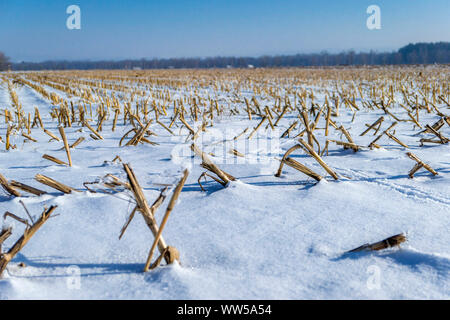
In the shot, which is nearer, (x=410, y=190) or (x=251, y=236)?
(x=251, y=236)

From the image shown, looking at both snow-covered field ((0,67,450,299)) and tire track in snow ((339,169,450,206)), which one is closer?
snow-covered field ((0,67,450,299))

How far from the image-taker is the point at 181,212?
138 centimetres

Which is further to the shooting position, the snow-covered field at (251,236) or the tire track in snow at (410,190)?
the tire track in snow at (410,190)

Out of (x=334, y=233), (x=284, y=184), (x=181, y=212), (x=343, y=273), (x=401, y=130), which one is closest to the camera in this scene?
(x=343, y=273)

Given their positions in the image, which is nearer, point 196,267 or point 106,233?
point 196,267

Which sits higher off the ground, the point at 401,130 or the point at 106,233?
the point at 401,130

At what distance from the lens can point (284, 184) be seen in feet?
5.54
